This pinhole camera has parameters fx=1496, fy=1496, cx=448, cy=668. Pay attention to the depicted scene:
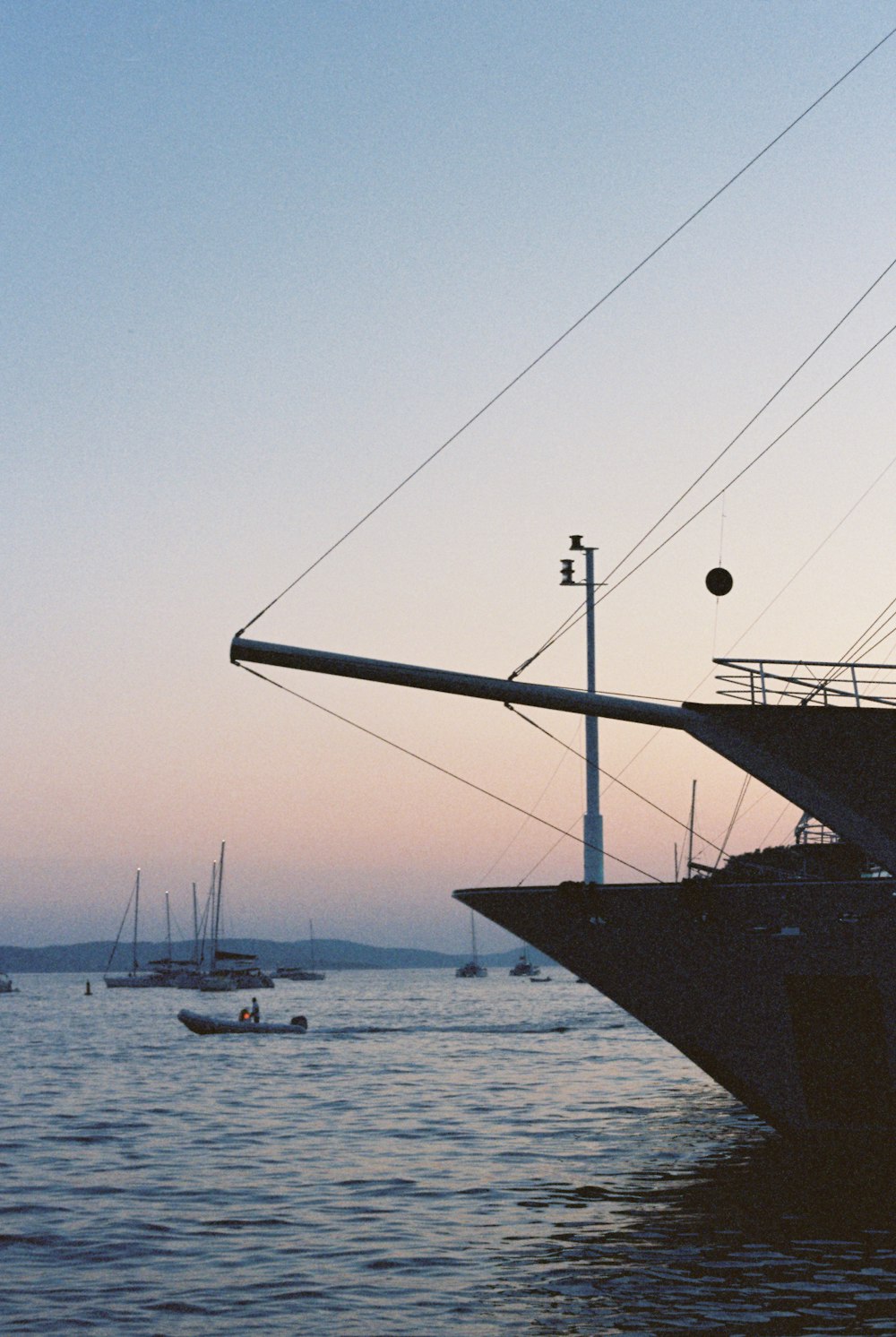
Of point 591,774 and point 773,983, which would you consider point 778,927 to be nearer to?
point 773,983

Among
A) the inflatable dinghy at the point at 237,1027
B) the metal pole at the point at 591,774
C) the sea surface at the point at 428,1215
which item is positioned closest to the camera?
the sea surface at the point at 428,1215

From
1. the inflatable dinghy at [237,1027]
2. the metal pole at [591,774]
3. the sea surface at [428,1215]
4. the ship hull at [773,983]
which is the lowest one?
the inflatable dinghy at [237,1027]

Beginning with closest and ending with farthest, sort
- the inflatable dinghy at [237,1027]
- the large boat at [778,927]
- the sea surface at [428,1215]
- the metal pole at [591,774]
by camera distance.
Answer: the sea surface at [428,1215], the large boat at [778,927], the metal pole at [591,774], the inflatable dinghy at [237,1027]

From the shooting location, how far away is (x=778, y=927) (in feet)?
60.5

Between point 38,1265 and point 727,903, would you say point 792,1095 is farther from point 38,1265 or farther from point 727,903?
point 38,1265

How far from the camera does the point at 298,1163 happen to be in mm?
21969

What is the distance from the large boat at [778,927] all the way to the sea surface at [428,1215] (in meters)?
1.28

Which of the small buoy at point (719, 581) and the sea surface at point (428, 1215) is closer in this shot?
the sea surface at point (428, 1215)

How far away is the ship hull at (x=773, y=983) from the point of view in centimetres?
1806

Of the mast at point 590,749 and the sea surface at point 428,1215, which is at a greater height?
the mast at point 590,749

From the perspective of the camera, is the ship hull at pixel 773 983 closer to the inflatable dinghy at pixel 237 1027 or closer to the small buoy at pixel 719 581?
the small buoy at pixel 719 581

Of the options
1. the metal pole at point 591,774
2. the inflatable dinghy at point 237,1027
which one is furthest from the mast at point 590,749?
the inflatable dinghy at point 237,1027

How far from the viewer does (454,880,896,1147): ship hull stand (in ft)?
59.3

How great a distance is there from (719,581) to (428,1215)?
859 centimetres
